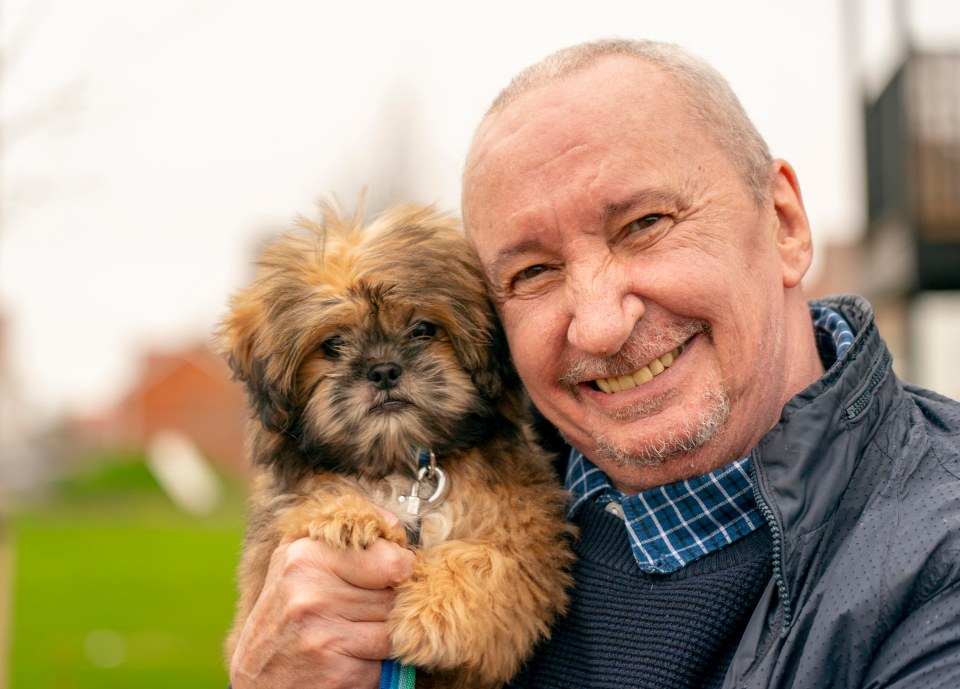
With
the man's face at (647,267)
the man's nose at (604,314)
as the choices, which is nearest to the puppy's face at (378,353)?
the man's face at (647,267)

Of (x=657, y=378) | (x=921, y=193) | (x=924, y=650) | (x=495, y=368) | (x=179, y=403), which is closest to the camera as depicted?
(x=924, y=650)

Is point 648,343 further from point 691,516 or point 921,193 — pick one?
point 921,193

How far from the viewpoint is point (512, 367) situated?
283cm

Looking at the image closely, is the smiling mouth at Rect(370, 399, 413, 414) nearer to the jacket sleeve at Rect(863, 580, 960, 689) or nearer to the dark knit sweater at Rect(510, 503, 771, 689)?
the dark knit sweater at Rect(510, 503, 771, 689)

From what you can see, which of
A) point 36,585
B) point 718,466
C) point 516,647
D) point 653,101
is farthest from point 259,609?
point 36,585

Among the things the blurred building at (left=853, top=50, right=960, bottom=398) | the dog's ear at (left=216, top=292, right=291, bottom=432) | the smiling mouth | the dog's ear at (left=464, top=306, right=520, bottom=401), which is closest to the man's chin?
the dog's ear at (left=464, top=306, right=520, bottom=401)

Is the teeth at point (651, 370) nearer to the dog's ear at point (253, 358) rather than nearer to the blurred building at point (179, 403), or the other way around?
the dog's ear at point (253, 358)

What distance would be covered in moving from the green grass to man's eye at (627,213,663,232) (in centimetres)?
283

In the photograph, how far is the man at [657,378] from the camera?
2178 millimetres

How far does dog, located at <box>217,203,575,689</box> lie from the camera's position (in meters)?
2.54

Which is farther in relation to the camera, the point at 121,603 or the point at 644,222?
the point at 121,603

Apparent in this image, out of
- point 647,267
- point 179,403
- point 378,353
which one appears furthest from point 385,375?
point 179,403

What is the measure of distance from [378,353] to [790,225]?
41.7 inches

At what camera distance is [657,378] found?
241 centimetres
